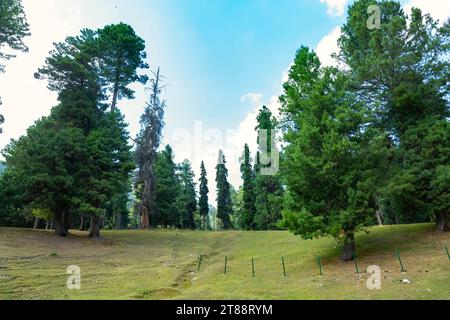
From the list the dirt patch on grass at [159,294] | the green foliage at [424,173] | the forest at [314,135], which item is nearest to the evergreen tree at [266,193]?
the forest at [314,135]

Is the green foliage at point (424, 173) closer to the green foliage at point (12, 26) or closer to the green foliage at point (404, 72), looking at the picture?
the green foliage at point (404, 72)

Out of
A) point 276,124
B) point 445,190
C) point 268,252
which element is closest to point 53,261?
point 268,252

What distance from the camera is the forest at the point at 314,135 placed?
Result: 16.1 metres

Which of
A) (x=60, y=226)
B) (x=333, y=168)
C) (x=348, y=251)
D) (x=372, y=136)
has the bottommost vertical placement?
(x=348, y=251)

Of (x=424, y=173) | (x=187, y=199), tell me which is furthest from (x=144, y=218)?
(x=424, y=173)

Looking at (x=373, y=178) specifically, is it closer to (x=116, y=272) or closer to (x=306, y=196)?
(x=306, y=196)

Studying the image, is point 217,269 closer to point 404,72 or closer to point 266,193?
point 404,72

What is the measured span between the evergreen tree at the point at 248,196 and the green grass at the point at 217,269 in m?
21.5

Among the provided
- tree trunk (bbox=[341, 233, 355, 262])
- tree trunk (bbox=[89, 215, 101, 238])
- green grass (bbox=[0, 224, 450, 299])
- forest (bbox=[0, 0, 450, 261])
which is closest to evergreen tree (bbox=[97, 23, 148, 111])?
forest (bbox=[0, 0, 450, 261])

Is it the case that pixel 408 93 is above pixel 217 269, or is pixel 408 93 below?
above

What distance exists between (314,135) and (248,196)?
107 ft

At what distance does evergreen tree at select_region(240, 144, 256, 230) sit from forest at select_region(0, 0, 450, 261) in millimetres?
12029

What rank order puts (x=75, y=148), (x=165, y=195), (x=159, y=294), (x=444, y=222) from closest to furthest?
(x=159, y=294), (x=444, y=222), (x=75, y=148), (x=165, y=195)

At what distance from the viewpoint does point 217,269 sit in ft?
55.9
